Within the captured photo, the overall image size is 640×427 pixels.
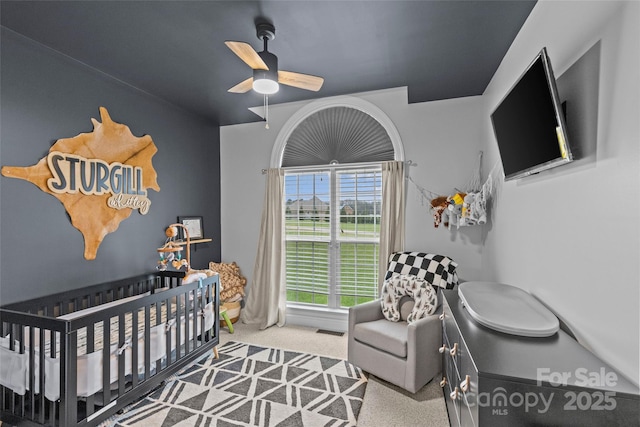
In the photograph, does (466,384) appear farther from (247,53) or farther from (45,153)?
(45,153)

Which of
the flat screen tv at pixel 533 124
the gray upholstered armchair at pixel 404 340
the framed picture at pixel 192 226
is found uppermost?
the flat screen tv at pixel 533 124

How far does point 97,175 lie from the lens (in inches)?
97.3

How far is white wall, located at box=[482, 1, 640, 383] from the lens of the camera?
0.96 metres

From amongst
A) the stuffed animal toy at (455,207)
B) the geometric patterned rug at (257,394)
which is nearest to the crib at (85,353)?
the geometric patterned rug at (257,394)

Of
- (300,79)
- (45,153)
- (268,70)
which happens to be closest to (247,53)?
(268,70)

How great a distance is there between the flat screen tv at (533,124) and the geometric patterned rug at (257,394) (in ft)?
6.07

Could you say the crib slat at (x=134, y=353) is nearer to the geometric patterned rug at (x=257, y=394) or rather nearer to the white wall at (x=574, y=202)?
the geometric patterned rug at (x=257, y=394)

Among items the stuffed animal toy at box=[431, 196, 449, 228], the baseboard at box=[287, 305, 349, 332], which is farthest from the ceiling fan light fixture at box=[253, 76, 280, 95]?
the baseboard at box=[287, 305, 349, 332]

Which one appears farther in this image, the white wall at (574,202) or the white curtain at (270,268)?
the white curtain at (270,268)

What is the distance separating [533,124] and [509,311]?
88cm

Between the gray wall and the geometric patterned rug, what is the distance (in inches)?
43.2

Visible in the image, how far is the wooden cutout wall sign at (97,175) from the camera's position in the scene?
85.7 inches

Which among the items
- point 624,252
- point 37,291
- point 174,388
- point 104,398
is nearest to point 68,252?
point 37,291

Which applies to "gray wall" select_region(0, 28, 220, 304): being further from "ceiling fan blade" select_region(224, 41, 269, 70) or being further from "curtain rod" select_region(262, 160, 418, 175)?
"ceiling fan blade" select_region(224, 41, 269, 70)
